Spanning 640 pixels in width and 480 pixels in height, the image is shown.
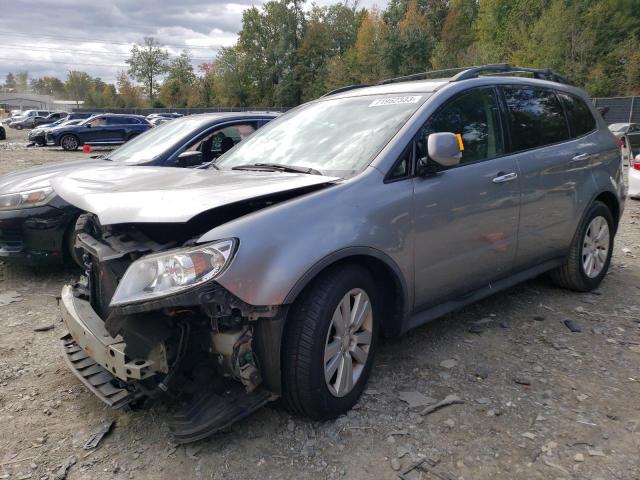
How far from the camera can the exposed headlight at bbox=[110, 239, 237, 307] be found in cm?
227

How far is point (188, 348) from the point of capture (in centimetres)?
248

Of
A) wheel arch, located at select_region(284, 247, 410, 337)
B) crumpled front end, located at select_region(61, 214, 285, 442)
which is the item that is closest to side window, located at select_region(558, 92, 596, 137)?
wheel arch, located at select_region(284, 247, 410, 337)

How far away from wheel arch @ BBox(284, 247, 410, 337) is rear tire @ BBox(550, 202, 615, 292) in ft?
7.03

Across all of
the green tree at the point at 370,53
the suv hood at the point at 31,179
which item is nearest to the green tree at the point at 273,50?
the green tree at the point at 370,53

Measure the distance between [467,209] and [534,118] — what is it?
50.4 inches

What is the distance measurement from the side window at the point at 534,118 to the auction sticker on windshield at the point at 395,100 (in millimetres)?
886

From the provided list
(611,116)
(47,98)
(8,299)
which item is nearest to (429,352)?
(8,299)

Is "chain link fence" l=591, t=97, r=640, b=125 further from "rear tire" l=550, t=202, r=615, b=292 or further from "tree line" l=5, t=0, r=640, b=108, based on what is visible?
"rear tire" l=550, t=202, r=615, b=292

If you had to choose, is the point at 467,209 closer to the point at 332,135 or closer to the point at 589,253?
the point at 332,135

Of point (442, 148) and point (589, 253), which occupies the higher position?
point (442, 148)

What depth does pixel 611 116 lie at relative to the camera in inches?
1104

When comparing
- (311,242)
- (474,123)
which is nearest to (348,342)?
(311,242)

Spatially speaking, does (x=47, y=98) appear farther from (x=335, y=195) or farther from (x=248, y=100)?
(x=335, y=195)

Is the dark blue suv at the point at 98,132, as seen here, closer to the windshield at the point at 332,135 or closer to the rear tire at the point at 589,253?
the windshield at the point at 332,135
